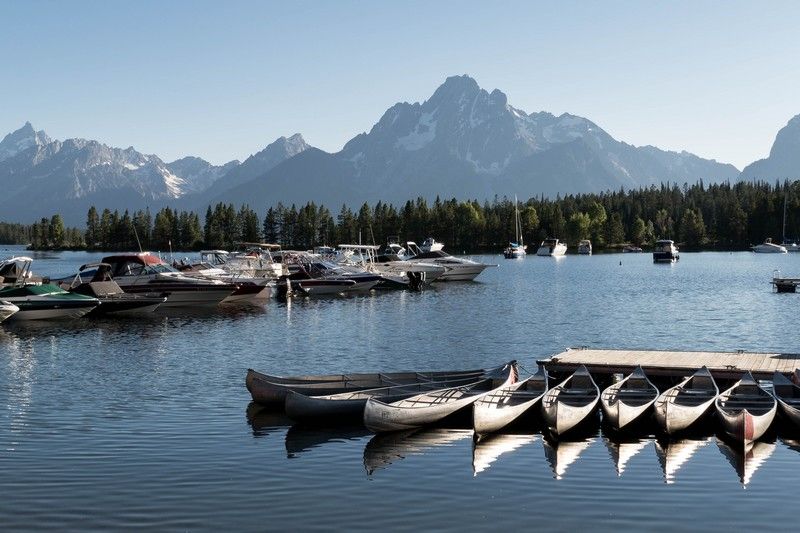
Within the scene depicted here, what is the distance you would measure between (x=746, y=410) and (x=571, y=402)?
209 inches

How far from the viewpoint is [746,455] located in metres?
24.9

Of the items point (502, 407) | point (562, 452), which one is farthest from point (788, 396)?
point (502, 407)

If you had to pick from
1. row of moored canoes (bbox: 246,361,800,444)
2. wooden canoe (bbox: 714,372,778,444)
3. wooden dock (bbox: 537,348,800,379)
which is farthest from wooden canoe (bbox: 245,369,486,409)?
wooden canoe (bbox: 714,372,778,444)

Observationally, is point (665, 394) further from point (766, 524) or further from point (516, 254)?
point (516, 254)

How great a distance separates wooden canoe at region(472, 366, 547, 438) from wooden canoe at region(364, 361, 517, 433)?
1.24ft

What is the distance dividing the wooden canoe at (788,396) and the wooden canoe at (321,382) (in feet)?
32.6

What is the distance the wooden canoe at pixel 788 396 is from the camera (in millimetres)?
27016

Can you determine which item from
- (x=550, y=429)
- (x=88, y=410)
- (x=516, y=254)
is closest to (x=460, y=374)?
(x=550, y=429)

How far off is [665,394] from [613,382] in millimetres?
4652

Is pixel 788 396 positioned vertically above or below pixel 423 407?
below

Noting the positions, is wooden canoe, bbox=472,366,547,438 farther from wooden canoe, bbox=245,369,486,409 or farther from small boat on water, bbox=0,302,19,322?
small boat on water, bbox=0,302,19,322

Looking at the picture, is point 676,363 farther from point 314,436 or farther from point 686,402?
point 314,436

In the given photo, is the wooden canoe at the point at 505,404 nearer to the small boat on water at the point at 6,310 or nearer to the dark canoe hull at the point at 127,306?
the small boat on water at the point at 6,310

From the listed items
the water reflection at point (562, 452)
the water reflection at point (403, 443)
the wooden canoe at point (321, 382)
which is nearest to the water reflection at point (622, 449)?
the water reflection at point (562, 452)
